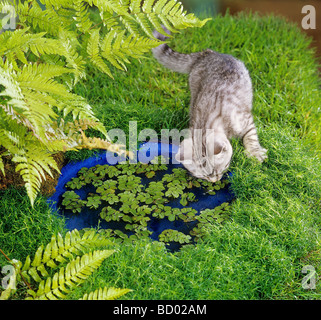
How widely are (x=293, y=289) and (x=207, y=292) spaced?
→ 1.36 feet

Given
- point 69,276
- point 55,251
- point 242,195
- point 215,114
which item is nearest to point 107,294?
point 69,276

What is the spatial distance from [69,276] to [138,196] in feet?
2.57

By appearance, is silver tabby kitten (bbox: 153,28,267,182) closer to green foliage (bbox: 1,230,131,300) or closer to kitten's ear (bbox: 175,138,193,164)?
kitten's ear (bbox: 175,138,193,164)

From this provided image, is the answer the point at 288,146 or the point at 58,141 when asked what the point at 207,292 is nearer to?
the point at 58,141

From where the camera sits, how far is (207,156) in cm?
249

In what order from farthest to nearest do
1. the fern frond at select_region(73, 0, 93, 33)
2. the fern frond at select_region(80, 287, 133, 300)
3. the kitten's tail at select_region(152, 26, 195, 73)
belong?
the kitten's tail at select_region(152, 26, 195, 73) < the fern frond at select_region(73, 0, 93, 33) < the fern frond at select_region(80, 287, 133, 300)

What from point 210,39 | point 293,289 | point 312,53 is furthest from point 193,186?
point 312,53

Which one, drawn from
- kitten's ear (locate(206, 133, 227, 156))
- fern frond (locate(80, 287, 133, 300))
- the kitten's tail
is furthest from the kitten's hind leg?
fern frond (locate(80, 287, 133, 300))

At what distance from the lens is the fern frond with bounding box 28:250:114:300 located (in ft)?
5.80

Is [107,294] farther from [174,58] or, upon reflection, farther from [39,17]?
[174,58]

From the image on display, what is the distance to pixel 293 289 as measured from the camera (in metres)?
1.95

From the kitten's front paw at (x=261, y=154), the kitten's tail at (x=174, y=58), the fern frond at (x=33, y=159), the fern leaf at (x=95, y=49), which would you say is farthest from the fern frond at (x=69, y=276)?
the kitten's tail at (x=174, y=58)

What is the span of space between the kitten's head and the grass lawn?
0.13m

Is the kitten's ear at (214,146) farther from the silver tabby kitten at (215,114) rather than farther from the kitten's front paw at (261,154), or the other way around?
the kitten's front paw at (261,154)
